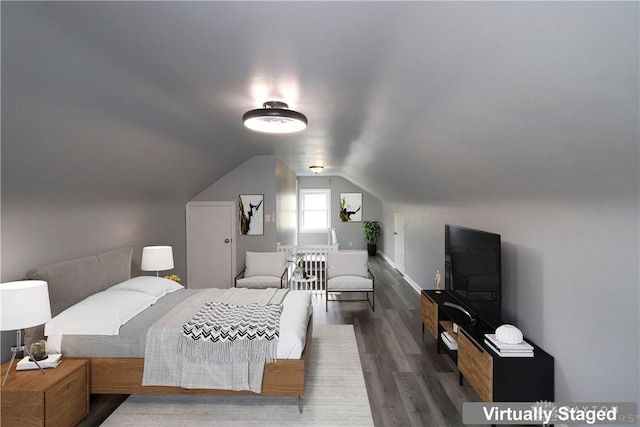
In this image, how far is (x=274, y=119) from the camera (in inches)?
96.3

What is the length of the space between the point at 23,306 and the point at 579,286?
366 centimetres

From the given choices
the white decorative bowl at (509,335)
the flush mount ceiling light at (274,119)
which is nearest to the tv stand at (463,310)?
the white decorative bowl at (509,335)

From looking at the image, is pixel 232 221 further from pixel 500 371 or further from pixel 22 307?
pixel 500 371

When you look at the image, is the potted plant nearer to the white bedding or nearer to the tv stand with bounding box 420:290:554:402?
the tv stand with bounding box 420:290:554:402

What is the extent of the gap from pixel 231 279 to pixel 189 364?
346 centimetres

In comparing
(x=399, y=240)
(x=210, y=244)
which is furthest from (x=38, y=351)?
(x=399, y=240)

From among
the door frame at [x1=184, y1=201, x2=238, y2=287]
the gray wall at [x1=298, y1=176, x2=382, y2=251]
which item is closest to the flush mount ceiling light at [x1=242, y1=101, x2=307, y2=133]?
the door frame at [x1=184, y1=201, x2=238, y2=287]

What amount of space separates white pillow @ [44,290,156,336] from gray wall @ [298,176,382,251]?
25.2ft

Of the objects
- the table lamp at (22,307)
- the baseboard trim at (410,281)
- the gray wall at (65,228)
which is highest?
the gray wall at (65,228)

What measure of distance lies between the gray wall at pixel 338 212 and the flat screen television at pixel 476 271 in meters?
6.80

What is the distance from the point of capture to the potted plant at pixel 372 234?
10078mm

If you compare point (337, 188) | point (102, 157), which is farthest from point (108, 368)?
point (337, 188)

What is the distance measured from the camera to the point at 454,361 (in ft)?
10.1

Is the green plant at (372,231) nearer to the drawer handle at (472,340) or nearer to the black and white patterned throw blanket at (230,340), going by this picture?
the drawer handle at (472,340)
